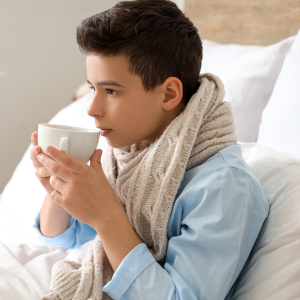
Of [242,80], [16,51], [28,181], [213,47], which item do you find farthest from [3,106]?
[242,80]

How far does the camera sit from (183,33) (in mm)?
786

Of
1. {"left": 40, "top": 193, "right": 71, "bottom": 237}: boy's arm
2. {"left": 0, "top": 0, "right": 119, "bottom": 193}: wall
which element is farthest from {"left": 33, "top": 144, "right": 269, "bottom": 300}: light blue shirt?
{"left": 0, "top": 0, "right": 119, "bottom": 193}: wall

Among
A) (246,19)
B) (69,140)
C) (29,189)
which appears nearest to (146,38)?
(69,140)

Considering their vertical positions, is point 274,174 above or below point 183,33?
below

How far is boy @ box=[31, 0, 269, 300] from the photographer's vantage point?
0.62m

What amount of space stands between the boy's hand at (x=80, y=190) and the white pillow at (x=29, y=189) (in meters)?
0.46

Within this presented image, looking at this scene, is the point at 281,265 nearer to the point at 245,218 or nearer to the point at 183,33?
the point at 245,218

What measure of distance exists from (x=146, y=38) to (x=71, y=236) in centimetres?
57

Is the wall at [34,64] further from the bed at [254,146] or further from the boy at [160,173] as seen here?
the boy at [160,173]

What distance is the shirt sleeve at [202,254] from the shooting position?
61 centimetres

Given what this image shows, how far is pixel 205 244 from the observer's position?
622 millimetres

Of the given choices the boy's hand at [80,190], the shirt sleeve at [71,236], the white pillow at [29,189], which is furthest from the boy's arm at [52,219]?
the boy's hand at [80,190]

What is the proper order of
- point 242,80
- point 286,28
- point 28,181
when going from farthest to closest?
1. point 286,28
2. point 28,181
3. point 242,80

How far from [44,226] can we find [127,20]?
57 cm
